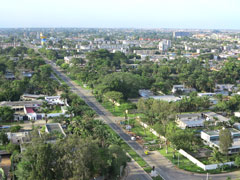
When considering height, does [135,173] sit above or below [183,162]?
below

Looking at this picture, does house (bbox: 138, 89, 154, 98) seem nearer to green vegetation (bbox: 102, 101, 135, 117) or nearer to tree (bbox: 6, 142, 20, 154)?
green vegetation (bbox: 102, 101, 135, 117)

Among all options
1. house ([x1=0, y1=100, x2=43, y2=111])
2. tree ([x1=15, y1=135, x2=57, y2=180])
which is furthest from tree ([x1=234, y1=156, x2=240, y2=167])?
house ([x1=0, y1=100, x2=43, y2=111])

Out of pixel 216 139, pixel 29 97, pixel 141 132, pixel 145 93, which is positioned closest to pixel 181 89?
pixel 145 93

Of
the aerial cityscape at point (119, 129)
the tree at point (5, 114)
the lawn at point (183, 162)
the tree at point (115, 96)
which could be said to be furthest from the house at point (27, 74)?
the lawn at point (183, 162)

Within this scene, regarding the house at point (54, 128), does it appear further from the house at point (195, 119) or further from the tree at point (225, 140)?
the tree at point (225, 140)

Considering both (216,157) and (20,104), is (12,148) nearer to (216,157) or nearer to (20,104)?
(20,104)

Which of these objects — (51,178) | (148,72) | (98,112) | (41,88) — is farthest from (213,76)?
(51,178)

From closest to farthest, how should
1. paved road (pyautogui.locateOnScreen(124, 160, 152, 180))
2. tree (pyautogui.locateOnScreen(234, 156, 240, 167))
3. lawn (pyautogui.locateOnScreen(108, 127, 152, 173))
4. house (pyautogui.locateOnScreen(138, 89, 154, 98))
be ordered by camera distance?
paved road (pyautogui.locateOnScreen(124, 160, 152, 180)) → tree (pyautogui.locateOnScreen(234, 156, 240, 167)) → lawn (pyautogui.locateOnScreen(108, 127, 152, 173)) → house (pyautogui.locateOnScreen(138, 89, 154, 98))

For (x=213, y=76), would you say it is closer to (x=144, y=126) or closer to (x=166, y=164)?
(x=144, y=126)
